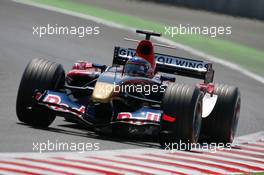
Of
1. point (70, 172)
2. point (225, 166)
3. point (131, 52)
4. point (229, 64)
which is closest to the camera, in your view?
point (70, 172)

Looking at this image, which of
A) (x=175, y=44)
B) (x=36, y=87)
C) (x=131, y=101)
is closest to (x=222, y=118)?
(x=131, y=101)

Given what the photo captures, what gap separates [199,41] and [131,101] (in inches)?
592

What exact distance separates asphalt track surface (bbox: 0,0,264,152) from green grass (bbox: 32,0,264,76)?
1.45m

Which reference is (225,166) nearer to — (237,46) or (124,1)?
(237,46)

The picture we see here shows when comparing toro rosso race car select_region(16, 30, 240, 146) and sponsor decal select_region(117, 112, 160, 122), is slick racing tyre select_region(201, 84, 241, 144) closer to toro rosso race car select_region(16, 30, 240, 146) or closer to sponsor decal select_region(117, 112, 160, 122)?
toro rosso race car select_region(16, 30, 240, 146)

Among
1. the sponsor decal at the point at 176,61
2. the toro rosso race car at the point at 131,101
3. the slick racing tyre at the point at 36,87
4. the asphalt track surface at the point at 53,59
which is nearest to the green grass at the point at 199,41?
the asphalt track surface at the point at 53,59

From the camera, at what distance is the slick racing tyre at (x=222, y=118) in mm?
14461

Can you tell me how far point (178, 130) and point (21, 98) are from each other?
2319 millimetres

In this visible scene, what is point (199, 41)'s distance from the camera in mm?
28828

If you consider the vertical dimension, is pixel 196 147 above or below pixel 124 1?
below

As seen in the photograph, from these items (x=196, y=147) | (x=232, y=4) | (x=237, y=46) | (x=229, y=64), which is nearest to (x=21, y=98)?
(x=196, y=147)

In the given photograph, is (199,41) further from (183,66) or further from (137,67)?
(137,67)

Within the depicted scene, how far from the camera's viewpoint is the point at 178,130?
13102 millimetres

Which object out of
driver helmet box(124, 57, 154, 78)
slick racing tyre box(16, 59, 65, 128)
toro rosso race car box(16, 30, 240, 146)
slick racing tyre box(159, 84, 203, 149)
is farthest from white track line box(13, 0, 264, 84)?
slick racing tyre box(159, 84, 203, 149)
